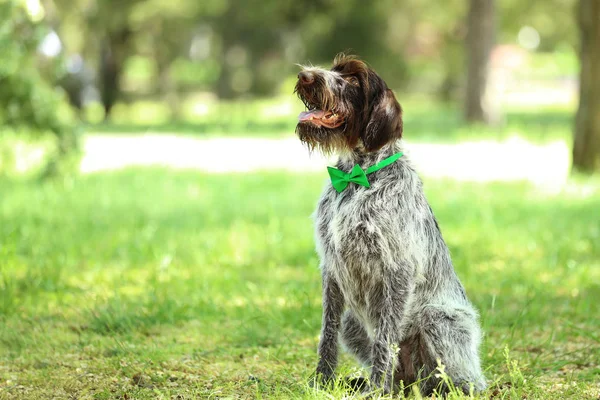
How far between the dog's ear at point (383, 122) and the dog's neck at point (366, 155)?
14 cm

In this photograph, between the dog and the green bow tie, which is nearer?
the dog

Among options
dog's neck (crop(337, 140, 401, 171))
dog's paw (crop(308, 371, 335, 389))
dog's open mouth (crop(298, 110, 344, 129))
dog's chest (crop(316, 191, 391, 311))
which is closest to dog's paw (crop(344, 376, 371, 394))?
dog's paw (crop(308, 371, 335, 389))

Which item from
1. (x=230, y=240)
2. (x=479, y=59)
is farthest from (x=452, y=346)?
(x=479, y=59)

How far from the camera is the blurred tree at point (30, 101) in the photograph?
12148 mm

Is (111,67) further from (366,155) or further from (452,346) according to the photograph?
(452,346)

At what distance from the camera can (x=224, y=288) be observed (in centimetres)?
768

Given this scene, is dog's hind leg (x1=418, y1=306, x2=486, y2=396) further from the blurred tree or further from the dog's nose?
the blurred tree

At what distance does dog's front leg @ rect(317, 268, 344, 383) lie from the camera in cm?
494

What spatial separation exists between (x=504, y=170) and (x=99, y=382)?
10.7m

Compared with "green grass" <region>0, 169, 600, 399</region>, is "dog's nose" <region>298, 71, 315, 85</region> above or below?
above

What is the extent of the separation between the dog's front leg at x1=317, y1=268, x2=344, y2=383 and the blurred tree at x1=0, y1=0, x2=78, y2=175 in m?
7.96

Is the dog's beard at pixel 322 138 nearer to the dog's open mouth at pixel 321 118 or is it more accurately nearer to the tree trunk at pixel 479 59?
the dog's open mouth at pixel 321 118

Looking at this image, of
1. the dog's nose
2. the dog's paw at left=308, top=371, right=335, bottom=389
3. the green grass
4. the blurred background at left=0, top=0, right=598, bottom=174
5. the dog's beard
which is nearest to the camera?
the dog's nose

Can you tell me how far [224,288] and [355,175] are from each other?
3.21 metres
